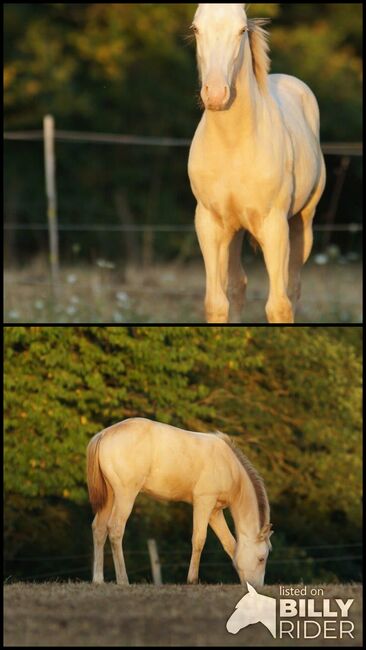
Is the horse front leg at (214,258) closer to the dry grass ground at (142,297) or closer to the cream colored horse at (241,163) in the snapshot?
the cream colored horse at (241,163)

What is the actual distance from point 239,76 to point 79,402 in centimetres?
733

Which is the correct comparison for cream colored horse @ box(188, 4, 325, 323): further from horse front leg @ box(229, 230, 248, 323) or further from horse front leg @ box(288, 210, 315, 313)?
horse front leg @ box(288, 210, 315, 313)

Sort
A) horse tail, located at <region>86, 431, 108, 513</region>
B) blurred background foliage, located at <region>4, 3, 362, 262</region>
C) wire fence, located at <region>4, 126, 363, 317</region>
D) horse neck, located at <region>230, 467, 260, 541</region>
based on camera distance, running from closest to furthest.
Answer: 1. horse tail, located at <region>86, 431, 108, 513</region>
2. horse neck, located at <region>230, 467, 260, 541</region>
3. wire fence, located at <region>4, 126, 363, 317</region>
4. blurred background foliage, located at <region>4, 3, 362, 262</region>

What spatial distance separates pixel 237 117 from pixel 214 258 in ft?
3.19

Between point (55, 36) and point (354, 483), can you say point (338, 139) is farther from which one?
point (354, 483)

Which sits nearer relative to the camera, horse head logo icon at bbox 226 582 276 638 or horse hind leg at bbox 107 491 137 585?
horse head logo icon at bbox 226 582 276 638

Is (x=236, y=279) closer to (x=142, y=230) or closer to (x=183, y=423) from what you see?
(x=183, y=423)

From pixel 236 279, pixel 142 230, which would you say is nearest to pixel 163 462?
pixel 236 279

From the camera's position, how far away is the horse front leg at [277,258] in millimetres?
8586

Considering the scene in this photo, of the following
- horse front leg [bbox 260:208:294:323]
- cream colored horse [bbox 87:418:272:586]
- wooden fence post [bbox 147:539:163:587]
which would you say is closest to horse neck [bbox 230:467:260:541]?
cream colored horse [bbox 87:418:272:586]

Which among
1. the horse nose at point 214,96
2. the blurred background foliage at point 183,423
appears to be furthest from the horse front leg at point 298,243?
the blurred background foliage at point 183,423

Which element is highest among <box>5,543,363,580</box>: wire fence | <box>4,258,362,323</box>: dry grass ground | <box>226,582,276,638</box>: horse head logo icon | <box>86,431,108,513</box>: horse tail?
<box>4,258,362,323</box>: dry grass ground

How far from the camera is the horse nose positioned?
7555mm

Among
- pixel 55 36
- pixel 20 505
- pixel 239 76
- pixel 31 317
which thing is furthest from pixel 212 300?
pixel 55 36
